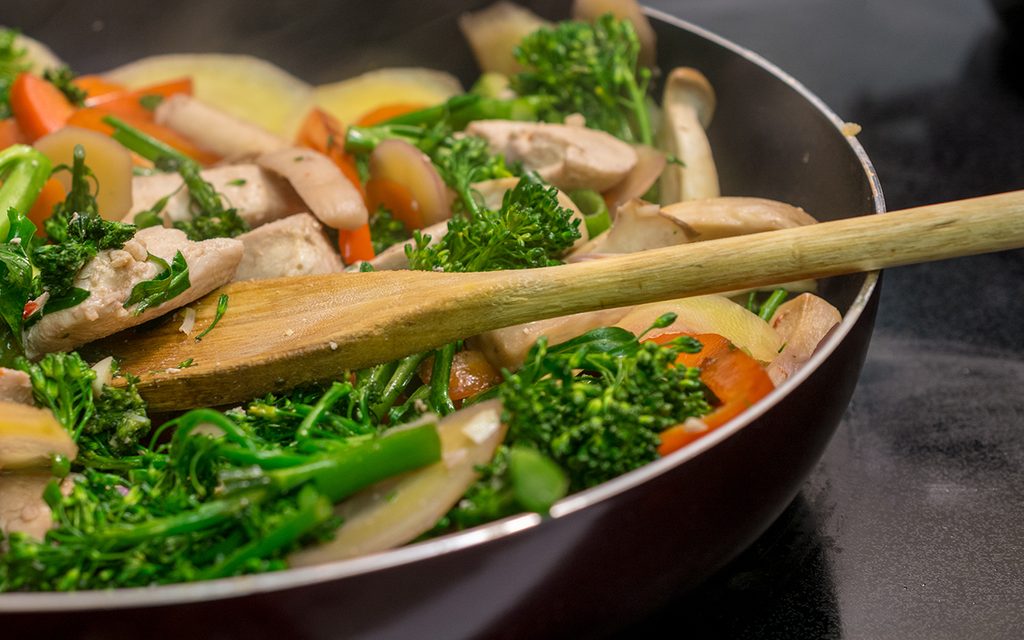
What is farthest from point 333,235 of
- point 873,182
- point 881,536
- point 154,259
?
point 881,536

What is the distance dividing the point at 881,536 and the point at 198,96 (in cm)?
256

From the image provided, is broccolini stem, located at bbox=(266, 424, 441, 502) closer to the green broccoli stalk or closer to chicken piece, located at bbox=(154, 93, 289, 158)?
the green broccoli stalk

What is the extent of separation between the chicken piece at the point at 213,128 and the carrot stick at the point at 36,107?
0.95 feet

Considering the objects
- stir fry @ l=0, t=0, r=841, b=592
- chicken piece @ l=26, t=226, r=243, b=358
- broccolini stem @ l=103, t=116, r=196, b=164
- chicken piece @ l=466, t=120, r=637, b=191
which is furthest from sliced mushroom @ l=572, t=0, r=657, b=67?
chicken piece @ l=26, t=226, r=243, b=358

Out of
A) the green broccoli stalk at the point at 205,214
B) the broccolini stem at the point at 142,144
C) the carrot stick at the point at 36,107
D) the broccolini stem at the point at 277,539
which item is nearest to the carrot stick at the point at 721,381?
the broccolini stem at the point at 277,539

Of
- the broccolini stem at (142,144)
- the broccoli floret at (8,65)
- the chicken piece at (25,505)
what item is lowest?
the chicken piece at (25,505)

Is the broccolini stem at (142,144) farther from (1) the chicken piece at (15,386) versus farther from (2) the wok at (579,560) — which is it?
(2) the wok at (579,560)

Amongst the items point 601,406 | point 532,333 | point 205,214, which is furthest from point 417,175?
point 601,406

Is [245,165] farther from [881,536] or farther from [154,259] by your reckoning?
[881,536]

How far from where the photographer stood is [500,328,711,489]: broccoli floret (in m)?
1.41

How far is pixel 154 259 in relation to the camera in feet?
5.92

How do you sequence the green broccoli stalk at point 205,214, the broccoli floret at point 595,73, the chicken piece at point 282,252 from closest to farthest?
the chicken piece at point 282,252
the green broccoli stalk at point 205,214
the broccoli floret at point 595,73

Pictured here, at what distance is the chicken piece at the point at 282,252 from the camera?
7.09 feet

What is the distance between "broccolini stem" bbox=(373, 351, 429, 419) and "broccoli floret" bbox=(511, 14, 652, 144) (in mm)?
1157
